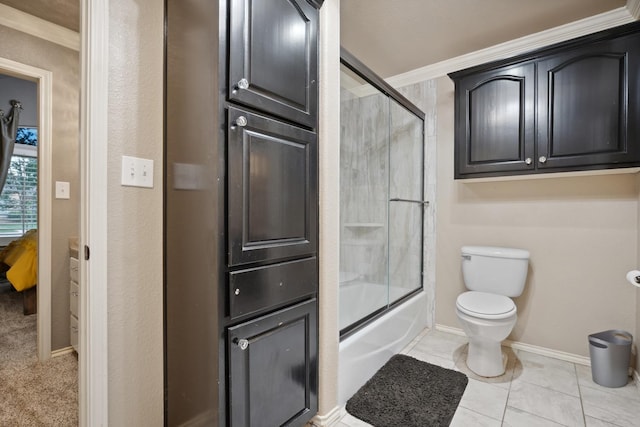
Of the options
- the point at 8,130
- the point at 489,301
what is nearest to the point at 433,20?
the point at 489,301

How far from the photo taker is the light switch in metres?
2.20

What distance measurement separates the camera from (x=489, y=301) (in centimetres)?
209

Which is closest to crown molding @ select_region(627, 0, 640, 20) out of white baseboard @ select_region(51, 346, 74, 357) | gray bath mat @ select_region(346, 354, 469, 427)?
gray bath mat @ select_region(346, 354, 469, 427)

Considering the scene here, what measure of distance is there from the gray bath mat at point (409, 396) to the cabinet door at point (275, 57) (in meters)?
1.52

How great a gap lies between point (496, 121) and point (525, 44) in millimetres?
674

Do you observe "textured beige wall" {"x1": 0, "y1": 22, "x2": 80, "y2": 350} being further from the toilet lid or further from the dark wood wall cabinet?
the dark wood wall cabinet

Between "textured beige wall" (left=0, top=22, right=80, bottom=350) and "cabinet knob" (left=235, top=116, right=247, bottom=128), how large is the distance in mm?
1788

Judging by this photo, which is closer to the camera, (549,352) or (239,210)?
(239,210)

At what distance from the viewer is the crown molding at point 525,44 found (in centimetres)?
203

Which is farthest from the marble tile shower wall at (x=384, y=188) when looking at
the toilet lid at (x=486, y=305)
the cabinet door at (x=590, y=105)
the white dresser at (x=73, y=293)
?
the white dresser at (x=73, y=293)

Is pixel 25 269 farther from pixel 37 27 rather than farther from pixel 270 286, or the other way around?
pixel 270 286

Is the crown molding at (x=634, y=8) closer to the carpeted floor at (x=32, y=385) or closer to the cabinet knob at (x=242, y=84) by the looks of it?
the cabinet knob at (x=242, y=84)

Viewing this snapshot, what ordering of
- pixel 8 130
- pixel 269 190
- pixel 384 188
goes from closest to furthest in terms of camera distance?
1. pixel 269 190
2. pixel 384 188
3. pixel 8 130

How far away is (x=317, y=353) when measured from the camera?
1.47 m
